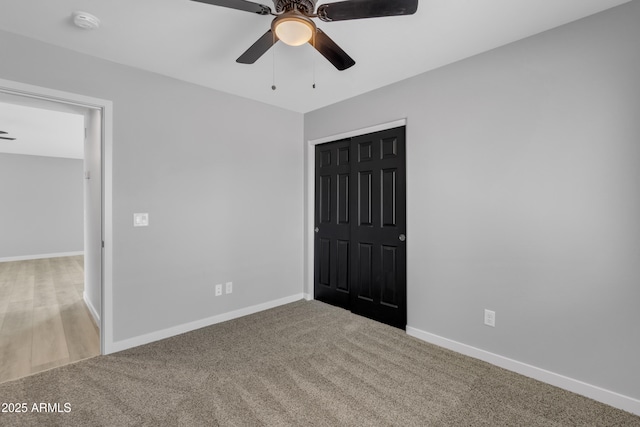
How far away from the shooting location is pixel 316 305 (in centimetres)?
371

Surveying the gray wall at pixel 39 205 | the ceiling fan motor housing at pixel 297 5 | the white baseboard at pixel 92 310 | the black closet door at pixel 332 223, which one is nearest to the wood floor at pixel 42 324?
the white baseboard at pixel 92 310

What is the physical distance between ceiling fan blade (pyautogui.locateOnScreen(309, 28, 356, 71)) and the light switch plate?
2094 mm

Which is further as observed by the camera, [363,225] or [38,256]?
[38,256]

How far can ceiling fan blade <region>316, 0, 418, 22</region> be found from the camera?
1404 mm

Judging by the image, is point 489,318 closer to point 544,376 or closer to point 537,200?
point 544,376

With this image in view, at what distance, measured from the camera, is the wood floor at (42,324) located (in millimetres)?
2400

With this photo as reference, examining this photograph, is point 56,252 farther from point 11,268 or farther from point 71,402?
point 71,402

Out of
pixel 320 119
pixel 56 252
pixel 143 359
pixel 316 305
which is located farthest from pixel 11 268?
pixel 320 119

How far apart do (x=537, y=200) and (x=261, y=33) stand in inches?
92.6

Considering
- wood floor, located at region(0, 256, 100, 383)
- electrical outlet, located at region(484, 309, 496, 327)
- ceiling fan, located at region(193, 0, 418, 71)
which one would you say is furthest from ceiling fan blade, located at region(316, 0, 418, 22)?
wood floor, located at region(0, 256, 100, 383)

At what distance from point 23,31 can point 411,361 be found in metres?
3.80

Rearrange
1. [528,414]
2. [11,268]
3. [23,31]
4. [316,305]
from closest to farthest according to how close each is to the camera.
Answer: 1. [528,414]
2. [23,31]
3. [316,305]
4. [11,268]

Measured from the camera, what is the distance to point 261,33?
7.03 ft

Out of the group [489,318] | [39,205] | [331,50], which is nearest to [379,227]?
[489,318]
